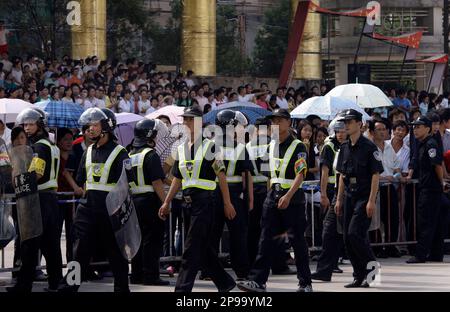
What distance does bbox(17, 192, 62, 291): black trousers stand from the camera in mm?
12969

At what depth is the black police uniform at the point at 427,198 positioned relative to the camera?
1631 centimetres


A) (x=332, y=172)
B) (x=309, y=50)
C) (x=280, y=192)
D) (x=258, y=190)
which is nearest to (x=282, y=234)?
(x=280, y=192)

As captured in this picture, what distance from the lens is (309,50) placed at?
38156 millimetres

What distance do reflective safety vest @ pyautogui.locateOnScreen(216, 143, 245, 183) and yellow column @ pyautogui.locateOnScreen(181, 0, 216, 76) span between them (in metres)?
21.3

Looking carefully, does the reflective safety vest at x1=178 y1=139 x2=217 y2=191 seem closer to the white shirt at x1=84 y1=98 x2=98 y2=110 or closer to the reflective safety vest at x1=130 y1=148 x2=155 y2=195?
the reflective safety vest at x1=130 y1=148 x2=155 y2=195

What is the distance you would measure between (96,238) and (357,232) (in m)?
2.89

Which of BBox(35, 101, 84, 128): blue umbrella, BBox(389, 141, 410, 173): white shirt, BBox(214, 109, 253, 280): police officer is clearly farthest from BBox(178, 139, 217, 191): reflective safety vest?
BBox(35, 101, 84, 128): blue umbrella

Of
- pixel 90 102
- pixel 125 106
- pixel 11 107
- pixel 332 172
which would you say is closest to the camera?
pixel 332 172

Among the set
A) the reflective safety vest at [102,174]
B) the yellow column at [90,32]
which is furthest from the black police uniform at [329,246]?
the yellow column at [90,32]

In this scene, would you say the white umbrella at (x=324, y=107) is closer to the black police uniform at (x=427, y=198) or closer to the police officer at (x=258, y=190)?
the black police uniform at (x=427, y=198)

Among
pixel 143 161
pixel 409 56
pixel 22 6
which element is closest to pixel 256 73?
pixel 22 6

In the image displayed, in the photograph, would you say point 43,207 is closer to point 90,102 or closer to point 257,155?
point 257,155
